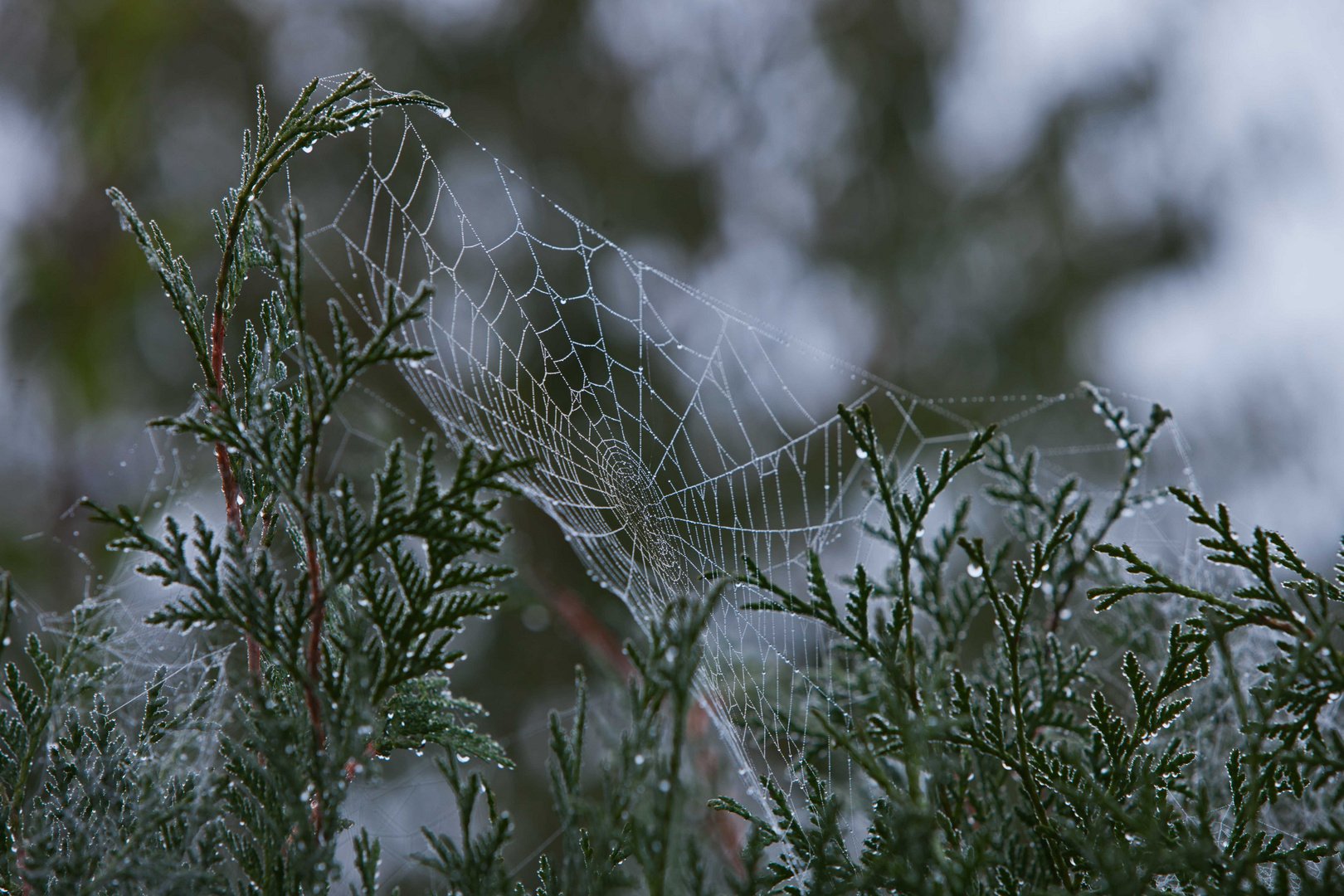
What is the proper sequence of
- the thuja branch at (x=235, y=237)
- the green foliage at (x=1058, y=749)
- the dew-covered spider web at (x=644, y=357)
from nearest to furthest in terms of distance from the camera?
1. the green foliage at (x=1058, y=749)
2. the thuja branch at (x=235, y=237)
3. the dew-covered spider web at (x=644, y=357)

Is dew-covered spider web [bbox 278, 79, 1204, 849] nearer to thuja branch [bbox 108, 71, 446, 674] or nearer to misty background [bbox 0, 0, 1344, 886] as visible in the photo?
misty background [bbox 0, 0, 1344, 886]

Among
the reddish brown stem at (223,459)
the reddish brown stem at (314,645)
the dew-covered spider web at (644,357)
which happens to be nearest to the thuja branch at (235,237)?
the reddish brown stem at (223,459)

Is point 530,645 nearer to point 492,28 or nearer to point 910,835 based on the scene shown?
point 492,28

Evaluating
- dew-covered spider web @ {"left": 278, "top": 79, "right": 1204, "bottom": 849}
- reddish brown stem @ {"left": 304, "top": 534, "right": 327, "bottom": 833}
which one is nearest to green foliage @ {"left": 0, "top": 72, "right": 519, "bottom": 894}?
reddish brown stem @ {"left": 304, "top": 534, "right": 327, "bottom": 833}

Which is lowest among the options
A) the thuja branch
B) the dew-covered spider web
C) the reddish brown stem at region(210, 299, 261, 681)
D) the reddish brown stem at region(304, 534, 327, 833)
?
the reddish brown stem at region(304, 534, 327, 833)

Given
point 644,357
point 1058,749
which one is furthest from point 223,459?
point 644,357

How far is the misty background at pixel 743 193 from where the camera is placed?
4082mm

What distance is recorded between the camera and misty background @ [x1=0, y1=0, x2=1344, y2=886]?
4082 millimetres

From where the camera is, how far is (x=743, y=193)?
16.4 feet

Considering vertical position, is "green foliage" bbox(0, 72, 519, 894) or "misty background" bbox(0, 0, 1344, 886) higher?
"misty background" bbox(0, 0, 1344, 886)

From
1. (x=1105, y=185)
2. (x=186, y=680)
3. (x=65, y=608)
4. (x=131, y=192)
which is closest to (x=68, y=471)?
(x=65, y=608)

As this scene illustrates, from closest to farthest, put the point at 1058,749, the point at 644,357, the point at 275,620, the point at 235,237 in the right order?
the point at 275,620 → the point at 235,237 → the point at 1058,749 → the point at 644,357

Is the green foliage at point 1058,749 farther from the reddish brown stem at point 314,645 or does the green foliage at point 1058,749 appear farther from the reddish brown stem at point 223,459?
the reddish brown stem at point 223,459

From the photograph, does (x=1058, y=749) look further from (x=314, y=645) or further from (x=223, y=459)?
(x=223, y=459)
